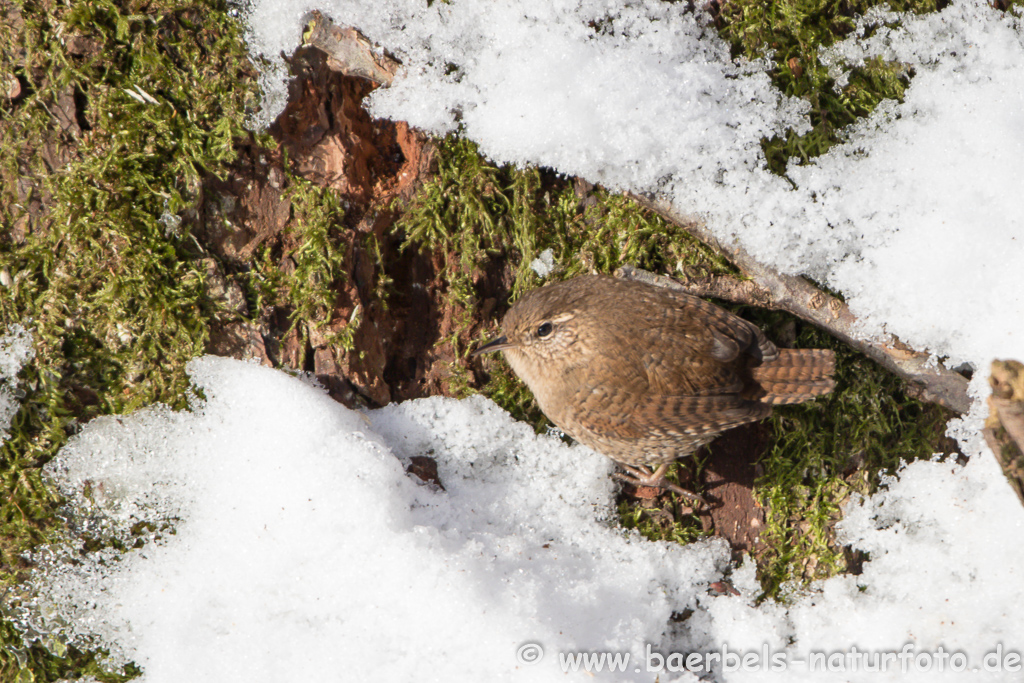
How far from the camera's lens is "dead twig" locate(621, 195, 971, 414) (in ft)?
10.2

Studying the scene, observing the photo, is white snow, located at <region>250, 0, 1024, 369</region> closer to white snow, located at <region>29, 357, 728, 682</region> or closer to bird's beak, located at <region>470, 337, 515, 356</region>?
bird's beak, located at <region>470, 337, 515, 356</region>

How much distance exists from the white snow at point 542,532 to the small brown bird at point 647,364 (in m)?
0.46

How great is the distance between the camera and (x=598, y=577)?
3256 mm

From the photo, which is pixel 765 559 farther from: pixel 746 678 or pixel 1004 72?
pixel 1004 72

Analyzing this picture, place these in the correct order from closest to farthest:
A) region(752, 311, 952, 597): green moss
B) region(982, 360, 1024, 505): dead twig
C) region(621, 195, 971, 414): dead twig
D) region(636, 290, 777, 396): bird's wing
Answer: region(982, 360, 1024, 505): dead twig
region(636, 290, 777, 396): bird's wing
region(621, 195, 971, 414): dead twig
region(752, 311, 952, 597): green moss

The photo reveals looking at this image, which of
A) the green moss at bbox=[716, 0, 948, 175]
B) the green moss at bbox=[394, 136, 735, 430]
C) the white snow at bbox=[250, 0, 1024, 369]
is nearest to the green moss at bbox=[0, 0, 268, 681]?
the white snow at bbox=[250, 0, 1024, 369]

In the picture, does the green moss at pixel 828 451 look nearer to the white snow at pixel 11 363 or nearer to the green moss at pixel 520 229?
the green moss at pixel 520 229

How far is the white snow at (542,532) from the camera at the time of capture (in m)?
3.04

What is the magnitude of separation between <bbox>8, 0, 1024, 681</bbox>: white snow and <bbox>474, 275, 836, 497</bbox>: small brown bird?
0.46m

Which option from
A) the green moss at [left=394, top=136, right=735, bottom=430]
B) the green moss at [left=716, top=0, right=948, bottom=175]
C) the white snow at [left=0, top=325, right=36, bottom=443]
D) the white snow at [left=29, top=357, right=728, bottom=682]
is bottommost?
the white snow at [left=29, top=357, right=728, bottom=682]

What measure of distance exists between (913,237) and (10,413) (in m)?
4.41

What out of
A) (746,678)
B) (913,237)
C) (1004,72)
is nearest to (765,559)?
(746,678)

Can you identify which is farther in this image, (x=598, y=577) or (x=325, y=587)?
(x=598, y=577)

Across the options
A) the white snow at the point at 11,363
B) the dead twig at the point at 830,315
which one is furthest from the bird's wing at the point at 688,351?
the white snow at the point at 11,363
